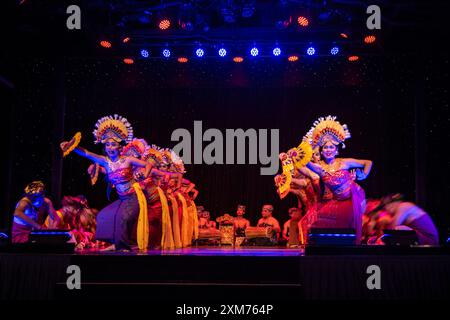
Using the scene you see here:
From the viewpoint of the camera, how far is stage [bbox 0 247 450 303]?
498cm

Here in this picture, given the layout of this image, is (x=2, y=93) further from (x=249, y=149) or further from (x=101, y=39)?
(x=249, y=149)

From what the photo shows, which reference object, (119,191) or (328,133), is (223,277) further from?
(328,133)

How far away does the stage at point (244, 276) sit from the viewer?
4.98 meters

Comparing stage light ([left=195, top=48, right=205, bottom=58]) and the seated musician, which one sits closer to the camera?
stage light ([left=195, top=48, right=205, bottom=58])

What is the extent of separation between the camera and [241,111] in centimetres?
928

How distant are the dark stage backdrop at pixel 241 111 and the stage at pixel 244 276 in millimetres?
3340

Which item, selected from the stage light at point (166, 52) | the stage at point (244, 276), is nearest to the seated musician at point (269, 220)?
the stage light at point (166, 52)

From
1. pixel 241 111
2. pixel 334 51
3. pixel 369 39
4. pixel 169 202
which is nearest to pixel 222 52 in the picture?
pixel 241 111

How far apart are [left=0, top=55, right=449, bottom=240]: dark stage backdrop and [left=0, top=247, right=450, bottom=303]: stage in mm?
3340

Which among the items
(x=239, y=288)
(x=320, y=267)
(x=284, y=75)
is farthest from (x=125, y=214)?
(x=284, y=75)

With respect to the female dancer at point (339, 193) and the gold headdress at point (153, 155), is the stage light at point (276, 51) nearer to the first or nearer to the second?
the female dancer at point (339, 193)

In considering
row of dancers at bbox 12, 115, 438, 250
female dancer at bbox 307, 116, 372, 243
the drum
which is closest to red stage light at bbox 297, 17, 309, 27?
row of dancers at bbox 12, 115, 438, 250

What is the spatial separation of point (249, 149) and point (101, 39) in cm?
315

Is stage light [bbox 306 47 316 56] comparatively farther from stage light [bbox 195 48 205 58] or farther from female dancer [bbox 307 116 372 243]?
stage light [bbox 195 48 205 58]
